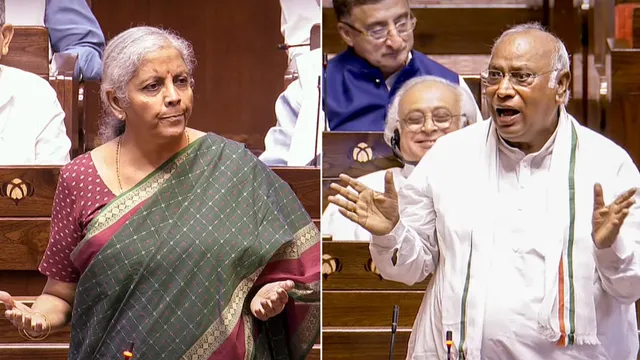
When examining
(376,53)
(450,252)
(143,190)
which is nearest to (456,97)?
(376,53)

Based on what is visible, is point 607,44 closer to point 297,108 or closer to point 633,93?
point 633,93

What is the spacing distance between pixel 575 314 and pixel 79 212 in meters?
1.08

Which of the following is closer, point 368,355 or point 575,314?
point 575,314

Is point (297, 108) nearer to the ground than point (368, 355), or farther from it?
farther from it

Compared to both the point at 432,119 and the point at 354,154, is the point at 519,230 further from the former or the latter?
the point at 354,154

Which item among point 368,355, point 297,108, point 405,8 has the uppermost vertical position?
point 405,8

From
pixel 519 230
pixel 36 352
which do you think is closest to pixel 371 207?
pixel 519 230

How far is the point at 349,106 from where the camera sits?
3.21 m

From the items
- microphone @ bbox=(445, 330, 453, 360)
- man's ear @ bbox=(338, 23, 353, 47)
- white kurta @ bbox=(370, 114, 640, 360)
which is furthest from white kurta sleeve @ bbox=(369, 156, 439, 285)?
man's ear @ bbox=(338, 23, 353, 47)

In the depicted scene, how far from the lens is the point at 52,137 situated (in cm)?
297

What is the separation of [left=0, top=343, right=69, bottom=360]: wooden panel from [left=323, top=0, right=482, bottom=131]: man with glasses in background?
933mm

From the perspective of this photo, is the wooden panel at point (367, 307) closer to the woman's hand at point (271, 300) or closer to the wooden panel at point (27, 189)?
the woman's hand at point (271, 300)

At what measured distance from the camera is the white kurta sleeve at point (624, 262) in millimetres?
2359

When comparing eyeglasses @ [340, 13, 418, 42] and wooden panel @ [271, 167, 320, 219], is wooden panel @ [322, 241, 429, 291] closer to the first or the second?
wooden panel @ [271, 167, 320, 219]
